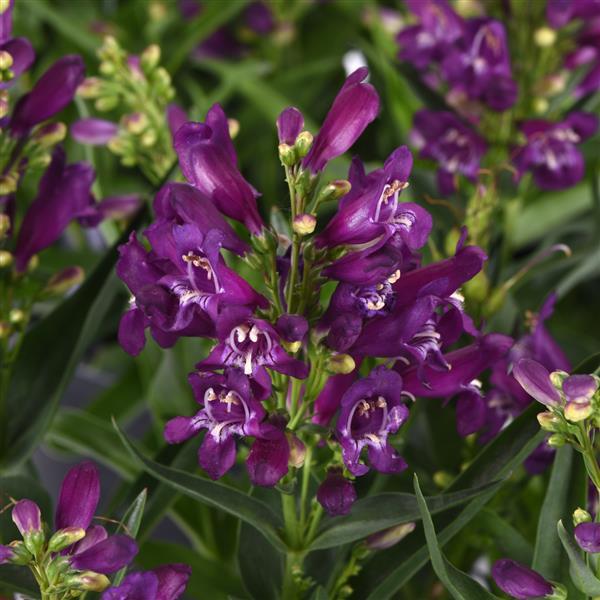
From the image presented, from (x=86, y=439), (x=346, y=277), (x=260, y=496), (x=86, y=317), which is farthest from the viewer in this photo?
(x=86, y=439)

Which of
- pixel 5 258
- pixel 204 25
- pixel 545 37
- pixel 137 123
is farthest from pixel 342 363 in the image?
pixel 204 25

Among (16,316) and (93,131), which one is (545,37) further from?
(16,316)

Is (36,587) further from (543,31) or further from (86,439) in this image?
(543,31)

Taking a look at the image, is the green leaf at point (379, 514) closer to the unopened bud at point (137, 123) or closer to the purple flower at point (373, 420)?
the purple flower at point (373, 420)

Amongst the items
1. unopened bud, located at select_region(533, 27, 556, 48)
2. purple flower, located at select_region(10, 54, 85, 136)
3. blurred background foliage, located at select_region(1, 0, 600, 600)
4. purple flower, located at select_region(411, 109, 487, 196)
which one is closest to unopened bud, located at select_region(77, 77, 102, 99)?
blurred background foliage, located at select_region(1, 0, 600, 600)

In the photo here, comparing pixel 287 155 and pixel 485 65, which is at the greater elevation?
pixel 287 155

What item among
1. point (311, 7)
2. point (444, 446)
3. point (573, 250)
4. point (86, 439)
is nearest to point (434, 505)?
point (444, 446)

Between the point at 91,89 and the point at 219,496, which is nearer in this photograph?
the point at 219,496
